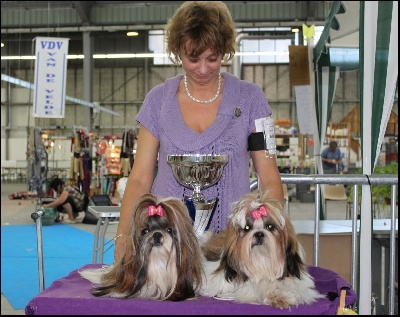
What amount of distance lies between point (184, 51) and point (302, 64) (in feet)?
12.8

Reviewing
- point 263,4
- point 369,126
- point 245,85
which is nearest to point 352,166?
point 263,4

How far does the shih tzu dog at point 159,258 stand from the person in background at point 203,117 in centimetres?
48

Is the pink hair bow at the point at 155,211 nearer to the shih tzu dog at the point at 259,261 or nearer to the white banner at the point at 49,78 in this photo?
the shih tzu dog at the point at 259,261

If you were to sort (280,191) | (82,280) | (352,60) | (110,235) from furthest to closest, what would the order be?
(110,235) → (352,60) → (280,191) → (82,280)

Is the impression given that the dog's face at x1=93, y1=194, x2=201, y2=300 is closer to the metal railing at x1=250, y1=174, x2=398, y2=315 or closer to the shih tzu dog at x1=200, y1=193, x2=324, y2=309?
the shih tzu dog at x1=200, y1=193, x2=324, y2=309

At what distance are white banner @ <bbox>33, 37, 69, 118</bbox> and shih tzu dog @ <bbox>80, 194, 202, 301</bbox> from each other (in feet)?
29.5

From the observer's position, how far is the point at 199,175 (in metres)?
1.97

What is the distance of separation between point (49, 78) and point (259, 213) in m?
9.33

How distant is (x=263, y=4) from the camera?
19812mm

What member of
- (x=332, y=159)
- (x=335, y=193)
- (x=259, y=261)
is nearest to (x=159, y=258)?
(x=259, y=261)

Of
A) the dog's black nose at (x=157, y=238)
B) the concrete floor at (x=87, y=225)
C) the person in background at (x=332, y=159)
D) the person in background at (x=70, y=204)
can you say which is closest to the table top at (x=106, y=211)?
the dog's black nose at (x=157, y=238)

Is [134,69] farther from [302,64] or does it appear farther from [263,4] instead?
[302,64]

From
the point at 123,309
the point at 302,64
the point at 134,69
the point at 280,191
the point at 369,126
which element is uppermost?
the point at 134,69

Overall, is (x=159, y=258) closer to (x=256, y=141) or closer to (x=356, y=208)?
(x=256, y=141)
